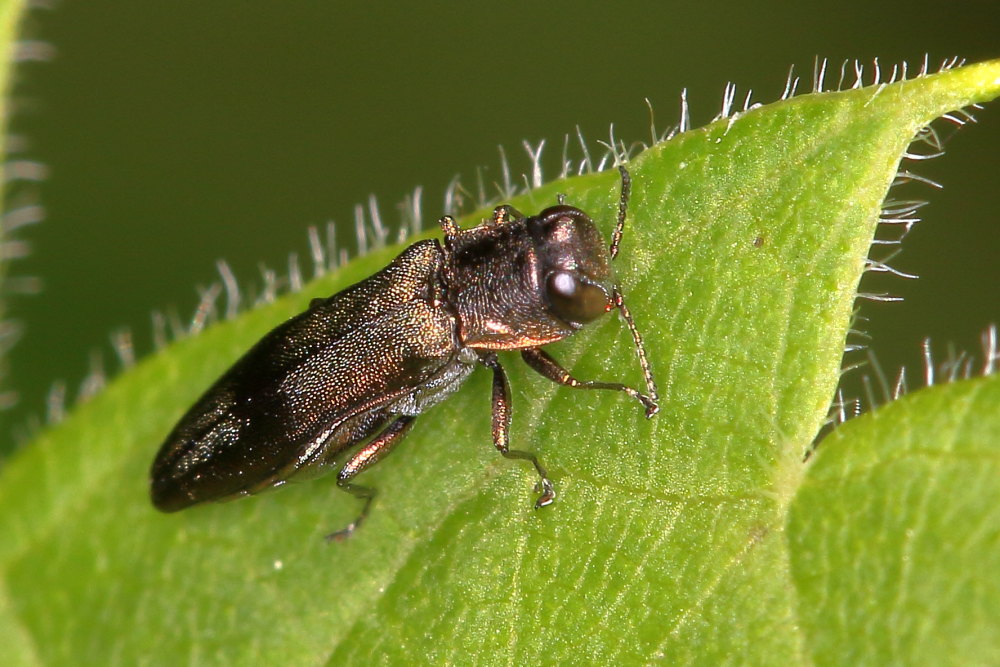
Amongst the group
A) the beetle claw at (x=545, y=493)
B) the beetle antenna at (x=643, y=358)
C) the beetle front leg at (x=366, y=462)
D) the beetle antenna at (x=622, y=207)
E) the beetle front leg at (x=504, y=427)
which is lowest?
the beetle front leg at (x=366, y=462)

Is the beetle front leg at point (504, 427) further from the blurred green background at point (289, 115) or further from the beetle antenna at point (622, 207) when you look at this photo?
the blurred green background at point (289, 115)

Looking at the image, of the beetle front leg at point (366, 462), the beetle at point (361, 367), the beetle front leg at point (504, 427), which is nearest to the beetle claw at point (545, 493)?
the beetle front leg at point (504, 427)

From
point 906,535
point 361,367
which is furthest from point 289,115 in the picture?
point 906,535

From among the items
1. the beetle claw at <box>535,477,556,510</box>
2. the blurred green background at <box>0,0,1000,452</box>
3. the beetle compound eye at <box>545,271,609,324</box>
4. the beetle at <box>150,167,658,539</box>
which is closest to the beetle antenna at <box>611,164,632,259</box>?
the beetle compound eye at <box>545,271,609,324</box>

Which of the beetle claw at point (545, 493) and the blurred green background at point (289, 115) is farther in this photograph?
the blurred green background at point (289, 115)

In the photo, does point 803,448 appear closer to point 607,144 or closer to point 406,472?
point 607,144

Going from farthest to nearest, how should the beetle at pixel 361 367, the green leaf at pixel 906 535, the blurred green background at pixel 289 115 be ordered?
the blurred green background at pixel 289 115 < the beetle at pixel 361 367 < the green leaf at pixel 906 535

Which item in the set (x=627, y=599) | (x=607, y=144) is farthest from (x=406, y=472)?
(x=607, y=144)
